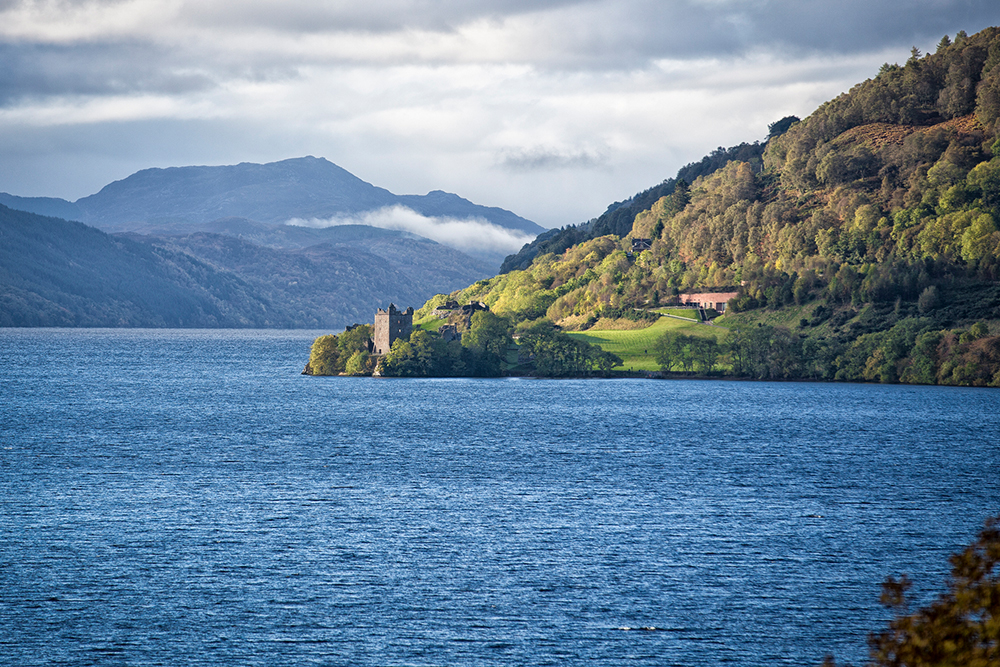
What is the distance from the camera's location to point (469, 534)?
4816cm

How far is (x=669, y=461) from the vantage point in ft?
246

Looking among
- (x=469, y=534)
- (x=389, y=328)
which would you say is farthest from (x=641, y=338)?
(x=469, y=534)

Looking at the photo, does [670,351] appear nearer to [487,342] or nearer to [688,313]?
[487,342]

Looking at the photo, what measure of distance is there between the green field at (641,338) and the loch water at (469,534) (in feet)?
201

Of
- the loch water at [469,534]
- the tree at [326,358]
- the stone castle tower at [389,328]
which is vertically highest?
the stone castle tower at [389,328]

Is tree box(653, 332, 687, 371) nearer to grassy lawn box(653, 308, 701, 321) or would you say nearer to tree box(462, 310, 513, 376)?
tree box(462, 310, 513, 376)

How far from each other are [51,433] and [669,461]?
53.9m

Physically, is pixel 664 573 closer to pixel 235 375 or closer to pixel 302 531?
pixel 302 531

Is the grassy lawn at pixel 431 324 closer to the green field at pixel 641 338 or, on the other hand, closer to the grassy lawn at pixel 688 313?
the green field at pixel 641 338

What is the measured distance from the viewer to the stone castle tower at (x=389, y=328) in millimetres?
157125

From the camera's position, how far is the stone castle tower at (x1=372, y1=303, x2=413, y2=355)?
15712cm

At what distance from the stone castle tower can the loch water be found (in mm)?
53125

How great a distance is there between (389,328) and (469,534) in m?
112

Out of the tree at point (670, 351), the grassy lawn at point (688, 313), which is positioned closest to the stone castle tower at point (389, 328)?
the tree at point (670, 351)
